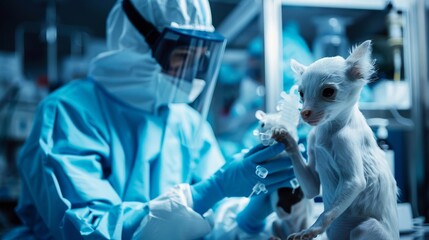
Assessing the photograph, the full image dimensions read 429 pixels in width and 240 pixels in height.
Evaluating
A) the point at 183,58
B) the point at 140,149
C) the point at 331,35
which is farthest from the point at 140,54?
the point at 331,35

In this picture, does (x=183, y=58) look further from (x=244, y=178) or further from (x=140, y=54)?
(x=244, y=178)

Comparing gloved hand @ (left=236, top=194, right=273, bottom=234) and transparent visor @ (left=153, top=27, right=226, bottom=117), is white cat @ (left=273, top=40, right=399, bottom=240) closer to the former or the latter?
gloved hand @ (left=236, top=194, right=273, bottom=234)

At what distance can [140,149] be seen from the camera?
3.82ft

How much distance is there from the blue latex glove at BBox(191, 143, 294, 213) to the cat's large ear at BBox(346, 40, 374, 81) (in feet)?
0.69

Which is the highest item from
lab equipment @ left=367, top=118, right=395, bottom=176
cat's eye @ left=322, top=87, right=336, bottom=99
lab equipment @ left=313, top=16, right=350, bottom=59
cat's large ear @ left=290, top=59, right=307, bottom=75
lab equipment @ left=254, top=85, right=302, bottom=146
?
lab equipment @ left=313, top=16, right=350, bottom=59

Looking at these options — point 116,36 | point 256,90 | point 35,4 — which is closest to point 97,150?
point 116,36

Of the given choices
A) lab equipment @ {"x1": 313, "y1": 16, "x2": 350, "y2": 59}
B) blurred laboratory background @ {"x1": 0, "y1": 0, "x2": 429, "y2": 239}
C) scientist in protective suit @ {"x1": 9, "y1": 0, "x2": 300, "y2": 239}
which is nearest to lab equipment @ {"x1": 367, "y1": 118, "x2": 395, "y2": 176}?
blurred laboratory background @ {"x1": 0, "y1": 0, "x2": 429, "y2": 239}

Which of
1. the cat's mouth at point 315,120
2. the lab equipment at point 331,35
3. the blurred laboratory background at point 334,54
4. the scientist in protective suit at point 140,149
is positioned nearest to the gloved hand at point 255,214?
the scientist in protective suit at point 140,149

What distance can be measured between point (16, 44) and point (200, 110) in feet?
11.8

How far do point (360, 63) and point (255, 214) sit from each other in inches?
20.0

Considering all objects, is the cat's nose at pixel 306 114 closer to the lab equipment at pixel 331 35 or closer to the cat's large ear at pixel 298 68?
the cat's large ear at pixel 298 68

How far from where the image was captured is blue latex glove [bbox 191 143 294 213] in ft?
2.76

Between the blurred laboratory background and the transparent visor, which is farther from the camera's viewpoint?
the blurred laboratory background

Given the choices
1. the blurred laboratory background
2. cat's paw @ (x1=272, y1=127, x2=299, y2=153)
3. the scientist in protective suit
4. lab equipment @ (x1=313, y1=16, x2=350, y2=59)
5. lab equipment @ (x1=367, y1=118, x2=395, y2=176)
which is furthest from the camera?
lab equipment @ (x1=313, y1=16, x2=350, y2=59)
